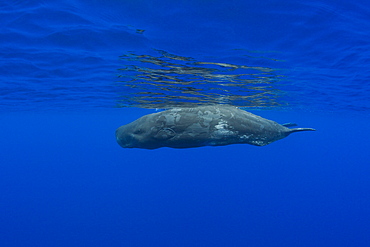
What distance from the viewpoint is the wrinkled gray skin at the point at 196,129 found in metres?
5.52

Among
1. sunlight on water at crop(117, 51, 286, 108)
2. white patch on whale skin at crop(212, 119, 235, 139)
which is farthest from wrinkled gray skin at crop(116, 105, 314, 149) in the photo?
sunlight on water at crop(117, 51, 286, 108)

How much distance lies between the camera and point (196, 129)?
552 centimetres

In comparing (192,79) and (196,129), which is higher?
(192,79)

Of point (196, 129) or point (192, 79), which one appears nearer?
point (196, 129)

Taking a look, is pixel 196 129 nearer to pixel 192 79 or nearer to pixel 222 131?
pixel 222 131

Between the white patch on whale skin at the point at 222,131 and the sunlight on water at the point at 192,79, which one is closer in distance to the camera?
the white patch on whale skin at the point at 222,131

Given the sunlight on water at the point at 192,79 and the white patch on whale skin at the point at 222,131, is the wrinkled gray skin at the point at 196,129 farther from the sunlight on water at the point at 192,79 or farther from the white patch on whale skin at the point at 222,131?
Result: the sunlight on water at the point at 192,79

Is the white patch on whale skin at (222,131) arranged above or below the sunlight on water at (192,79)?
below

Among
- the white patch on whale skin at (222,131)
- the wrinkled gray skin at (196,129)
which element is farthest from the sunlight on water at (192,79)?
the white patch on whale skin at (222,131)

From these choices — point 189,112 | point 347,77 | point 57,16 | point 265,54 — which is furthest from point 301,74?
point 57,16

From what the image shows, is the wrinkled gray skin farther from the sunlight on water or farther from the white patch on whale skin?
the sunlight on water

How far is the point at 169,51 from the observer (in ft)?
28.3

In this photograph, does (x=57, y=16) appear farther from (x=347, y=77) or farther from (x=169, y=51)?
(x=347, y=77)

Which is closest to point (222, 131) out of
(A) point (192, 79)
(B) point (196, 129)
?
(B) point (196, 129)
